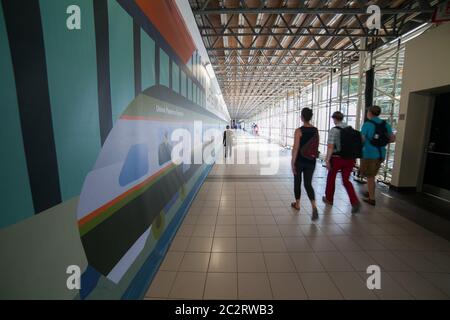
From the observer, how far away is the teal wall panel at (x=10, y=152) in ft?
2.57

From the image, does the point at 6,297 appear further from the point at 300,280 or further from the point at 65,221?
the point at 300,280

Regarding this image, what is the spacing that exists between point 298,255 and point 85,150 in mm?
2227

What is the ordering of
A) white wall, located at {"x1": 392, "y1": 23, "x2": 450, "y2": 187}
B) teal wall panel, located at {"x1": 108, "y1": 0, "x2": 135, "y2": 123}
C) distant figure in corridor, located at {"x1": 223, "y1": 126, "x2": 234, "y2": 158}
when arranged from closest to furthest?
teal wall panel, located at {"x1": 108, "y1": 0, "x2": 135, "y2": 123} → white wall, located at {"x1": 392, "y1": 23, "x2": 450, "y2": 187} → distant figure in corridor, located at {"x1": 223, "y1": 126, "x2": 234, "y2": 158}

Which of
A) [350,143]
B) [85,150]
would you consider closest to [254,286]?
[85,150]

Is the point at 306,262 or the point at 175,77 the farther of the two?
the point at 175,77

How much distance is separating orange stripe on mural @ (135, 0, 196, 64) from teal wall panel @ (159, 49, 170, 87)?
8.6 inches

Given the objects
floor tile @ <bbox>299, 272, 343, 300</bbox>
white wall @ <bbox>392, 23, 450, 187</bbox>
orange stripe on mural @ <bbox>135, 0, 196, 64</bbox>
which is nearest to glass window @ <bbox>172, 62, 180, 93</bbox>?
orange stripe on mural @ <bbox>135, 0, 196, 64</bbox>

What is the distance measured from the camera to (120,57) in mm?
1604

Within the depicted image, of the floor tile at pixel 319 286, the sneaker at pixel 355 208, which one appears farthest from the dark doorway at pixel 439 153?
the floor tile at pixel 319 286

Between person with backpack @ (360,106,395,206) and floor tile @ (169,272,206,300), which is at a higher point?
person with backpack @ (360,106,395,206)

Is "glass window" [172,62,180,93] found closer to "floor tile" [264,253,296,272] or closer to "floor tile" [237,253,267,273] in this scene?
"floor tile" [237,253,267,273]

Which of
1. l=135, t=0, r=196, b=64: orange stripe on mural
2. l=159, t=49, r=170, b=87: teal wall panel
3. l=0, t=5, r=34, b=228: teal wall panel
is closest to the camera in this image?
l=0, t=5, r=34, b=228: teal wall panel

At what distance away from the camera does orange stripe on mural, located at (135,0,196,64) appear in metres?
2.12

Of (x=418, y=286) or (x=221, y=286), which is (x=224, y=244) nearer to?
(x=221, y=286)
